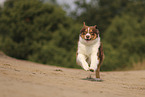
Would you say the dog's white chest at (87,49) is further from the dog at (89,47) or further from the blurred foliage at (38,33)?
the blurred foliage at (38,33)

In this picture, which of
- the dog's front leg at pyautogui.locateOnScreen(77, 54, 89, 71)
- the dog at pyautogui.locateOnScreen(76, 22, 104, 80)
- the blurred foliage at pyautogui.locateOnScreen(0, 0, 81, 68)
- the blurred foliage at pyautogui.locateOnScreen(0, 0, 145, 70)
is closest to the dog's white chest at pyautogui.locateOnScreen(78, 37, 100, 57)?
the dog at pyautogui.locateOnScreen(76, 22, 104, 80)

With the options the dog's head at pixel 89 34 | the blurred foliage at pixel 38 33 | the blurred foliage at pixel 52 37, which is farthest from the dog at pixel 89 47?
the blurred foliage at pixel 38 33

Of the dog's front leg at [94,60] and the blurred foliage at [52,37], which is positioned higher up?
the blurred foliage at [52,37]

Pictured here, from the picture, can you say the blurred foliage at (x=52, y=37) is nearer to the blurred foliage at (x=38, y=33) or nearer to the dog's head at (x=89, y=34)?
the blurred foliage at (x=38, y=33)

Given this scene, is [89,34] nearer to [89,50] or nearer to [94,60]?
[89,50]

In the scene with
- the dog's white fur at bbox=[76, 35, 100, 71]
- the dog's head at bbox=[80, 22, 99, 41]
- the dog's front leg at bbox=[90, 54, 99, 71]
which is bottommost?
the dog's front leg at bbox=[90, 54, 99, 71]

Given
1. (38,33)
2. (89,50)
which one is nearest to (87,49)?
(89,50)

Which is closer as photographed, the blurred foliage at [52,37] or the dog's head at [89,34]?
the dog's head at [89,34]

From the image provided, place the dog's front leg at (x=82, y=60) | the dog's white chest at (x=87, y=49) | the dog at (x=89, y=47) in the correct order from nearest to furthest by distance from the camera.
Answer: the dog's front leg at (x=82, y=60) → the dog at (x=89, y=47) → the dog's white chest at (x=87, y=49)

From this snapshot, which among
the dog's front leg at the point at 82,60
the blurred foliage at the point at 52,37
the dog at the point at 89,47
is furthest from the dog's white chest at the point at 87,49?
the blurred foliage at the point at 52,37

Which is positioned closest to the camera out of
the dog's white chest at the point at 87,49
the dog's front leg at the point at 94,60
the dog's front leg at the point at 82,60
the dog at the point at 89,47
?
the dog's front leg at the point at 82,60

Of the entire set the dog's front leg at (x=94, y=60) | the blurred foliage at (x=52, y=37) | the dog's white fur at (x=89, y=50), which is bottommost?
the dog's front leg at (x=94, y=60)

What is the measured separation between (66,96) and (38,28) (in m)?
23.0

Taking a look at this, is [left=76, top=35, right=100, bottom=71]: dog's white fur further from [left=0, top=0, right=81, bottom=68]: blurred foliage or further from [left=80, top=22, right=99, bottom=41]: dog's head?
[left=0, top=0, right=81, bottom=68]: blurred foliage
